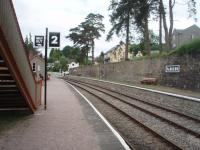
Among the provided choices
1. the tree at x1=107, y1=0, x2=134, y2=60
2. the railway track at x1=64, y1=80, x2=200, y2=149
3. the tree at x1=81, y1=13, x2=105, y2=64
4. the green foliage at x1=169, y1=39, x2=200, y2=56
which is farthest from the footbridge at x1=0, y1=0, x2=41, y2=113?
the tree at x1=81, y1=13, x2=105, y2=64

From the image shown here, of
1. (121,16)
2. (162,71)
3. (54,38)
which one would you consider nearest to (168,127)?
(54,38)

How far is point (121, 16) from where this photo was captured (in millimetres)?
58344

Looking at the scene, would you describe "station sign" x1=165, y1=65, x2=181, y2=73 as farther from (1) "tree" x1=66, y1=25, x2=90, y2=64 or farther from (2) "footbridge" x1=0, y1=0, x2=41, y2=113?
(1) "tree" x1=66, y1=25, x2=90, y2=64

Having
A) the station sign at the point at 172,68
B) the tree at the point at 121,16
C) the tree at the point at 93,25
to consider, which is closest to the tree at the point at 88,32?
the tree at the point at 93,25

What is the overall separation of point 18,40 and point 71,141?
12.2ft

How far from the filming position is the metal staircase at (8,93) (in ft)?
42.4

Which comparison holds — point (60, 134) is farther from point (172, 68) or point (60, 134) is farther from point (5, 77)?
point (172, 68)

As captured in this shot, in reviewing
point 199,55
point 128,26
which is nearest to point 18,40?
point 199,55

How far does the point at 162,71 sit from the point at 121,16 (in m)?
22.4

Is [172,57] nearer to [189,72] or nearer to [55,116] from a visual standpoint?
[189,72]

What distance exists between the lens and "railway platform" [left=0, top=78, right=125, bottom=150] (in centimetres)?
1060

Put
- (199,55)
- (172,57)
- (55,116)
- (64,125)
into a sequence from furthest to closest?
(172,57) < (199,55) < (55,116) < (64,125)

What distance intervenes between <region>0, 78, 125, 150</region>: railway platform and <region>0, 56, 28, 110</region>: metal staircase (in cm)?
79

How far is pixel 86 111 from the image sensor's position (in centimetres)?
1920
